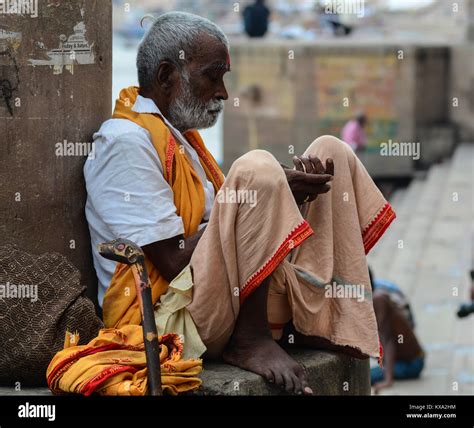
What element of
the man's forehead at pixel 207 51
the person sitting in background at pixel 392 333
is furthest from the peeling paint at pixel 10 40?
the person sitting in background at pixel 392 333

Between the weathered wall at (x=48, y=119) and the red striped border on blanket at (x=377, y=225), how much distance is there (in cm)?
106

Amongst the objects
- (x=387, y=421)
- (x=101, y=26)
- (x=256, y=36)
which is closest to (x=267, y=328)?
(x=387, y=421)

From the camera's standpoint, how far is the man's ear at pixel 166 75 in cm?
443

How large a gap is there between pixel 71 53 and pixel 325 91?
48.5 feet

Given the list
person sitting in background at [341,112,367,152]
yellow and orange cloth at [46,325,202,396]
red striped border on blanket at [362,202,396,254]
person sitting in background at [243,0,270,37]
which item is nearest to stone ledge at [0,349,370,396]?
yellow and orange cloth at [46,325,202,396]

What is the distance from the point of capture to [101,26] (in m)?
4.47

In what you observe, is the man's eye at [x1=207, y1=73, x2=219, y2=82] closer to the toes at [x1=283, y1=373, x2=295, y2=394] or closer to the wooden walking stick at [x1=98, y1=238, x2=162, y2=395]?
the wooden walking stick at [x1=98, y1=238, x2=162, y2=395]

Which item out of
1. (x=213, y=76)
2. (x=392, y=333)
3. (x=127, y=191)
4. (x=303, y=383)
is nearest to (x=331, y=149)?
(x=213, y=76)

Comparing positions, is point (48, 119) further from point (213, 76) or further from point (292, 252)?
point (292, 252)

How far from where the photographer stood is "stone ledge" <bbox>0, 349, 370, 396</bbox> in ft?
13.0

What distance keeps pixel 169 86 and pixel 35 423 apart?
1405 millimetres

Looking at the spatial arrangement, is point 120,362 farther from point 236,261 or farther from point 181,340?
point 236,261

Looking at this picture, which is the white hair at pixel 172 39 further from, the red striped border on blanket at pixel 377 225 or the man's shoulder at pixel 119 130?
the red striped border on blanket at pixel 377 225

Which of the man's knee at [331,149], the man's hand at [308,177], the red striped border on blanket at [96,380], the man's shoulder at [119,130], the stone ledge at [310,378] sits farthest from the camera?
the man's knee at [331,149]
